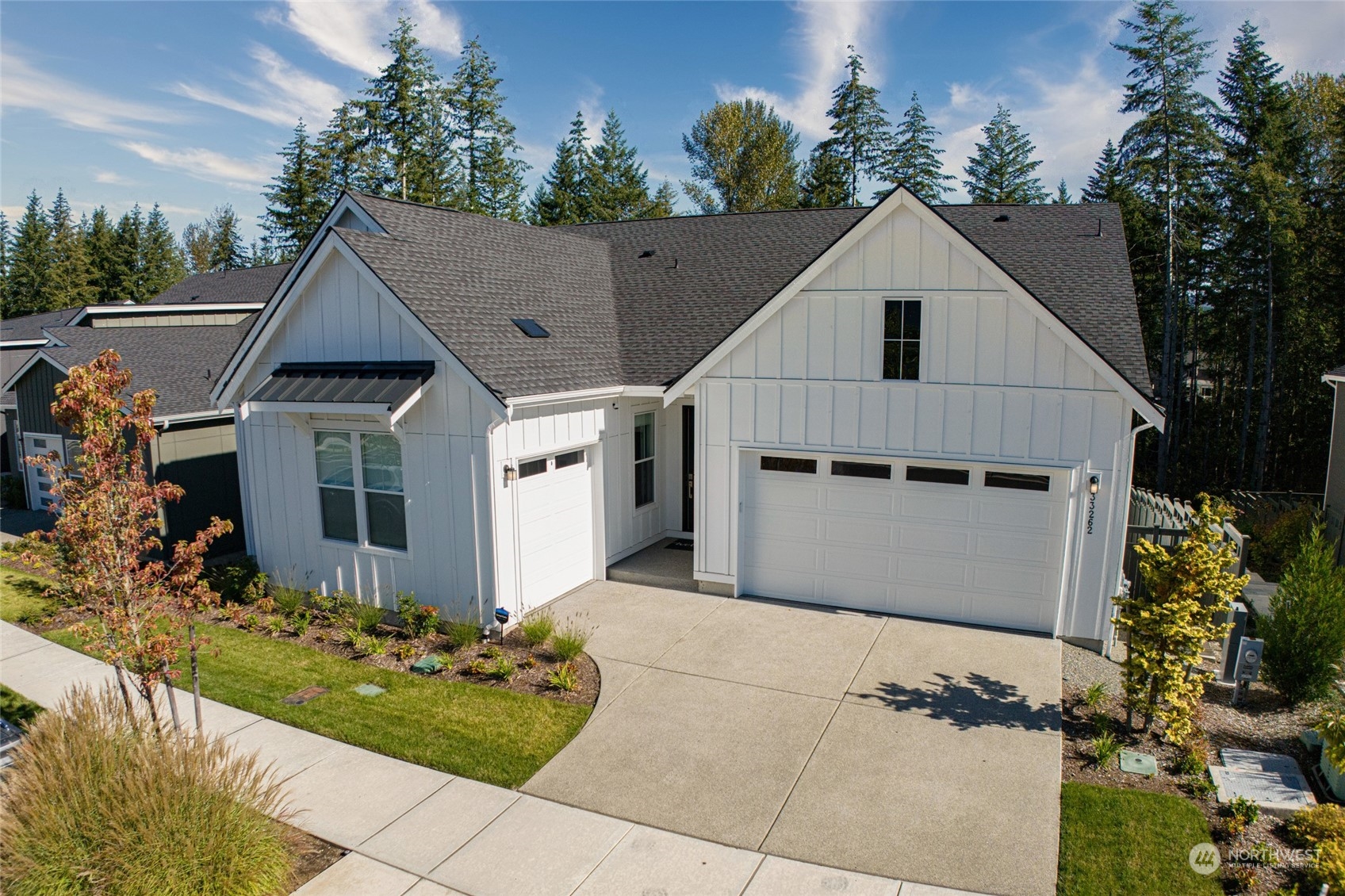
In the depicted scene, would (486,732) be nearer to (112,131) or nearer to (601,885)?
(601,885)

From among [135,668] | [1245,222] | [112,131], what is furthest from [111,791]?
[1245,222]

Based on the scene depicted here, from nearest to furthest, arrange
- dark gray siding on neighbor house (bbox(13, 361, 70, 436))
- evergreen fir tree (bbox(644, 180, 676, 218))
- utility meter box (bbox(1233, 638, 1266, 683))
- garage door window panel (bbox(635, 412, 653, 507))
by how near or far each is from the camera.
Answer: utility meter box (bbox(1233, 638, 1266, 683)), garage door window panel (bbox(635, 412, 653, 507)), dark gray siding on neighbor house (bbox(13, 361, 70, 436)), evergreen fir tree (bbox(644, 180, 676, 218))

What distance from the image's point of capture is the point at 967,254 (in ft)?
32.6

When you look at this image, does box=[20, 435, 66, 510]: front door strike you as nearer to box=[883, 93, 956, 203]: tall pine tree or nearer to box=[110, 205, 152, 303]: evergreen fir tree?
box=[883, 93, 956, 203]: tall pine tree

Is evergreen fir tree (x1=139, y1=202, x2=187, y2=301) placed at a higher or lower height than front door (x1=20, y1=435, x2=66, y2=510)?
higher

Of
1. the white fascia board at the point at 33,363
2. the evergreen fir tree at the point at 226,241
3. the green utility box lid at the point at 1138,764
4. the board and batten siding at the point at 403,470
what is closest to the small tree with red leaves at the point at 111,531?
the board and batten siding at the point at 403,470

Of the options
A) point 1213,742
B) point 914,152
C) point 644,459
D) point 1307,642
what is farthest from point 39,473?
point 914,152

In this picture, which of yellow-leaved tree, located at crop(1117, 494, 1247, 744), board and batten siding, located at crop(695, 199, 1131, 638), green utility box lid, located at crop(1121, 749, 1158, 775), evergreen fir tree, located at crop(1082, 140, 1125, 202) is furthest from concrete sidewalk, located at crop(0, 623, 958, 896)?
evergreen fir tree, located at crop(1082, 140, 1125, 202)

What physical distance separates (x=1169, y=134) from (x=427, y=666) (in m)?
25.6

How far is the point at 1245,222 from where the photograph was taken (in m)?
22.8

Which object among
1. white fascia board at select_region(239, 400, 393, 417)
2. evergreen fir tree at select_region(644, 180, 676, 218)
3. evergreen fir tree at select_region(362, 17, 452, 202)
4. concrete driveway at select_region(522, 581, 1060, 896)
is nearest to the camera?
concrete driveway at select_region(522, 581, 1060, 896)

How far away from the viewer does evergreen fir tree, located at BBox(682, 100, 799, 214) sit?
133 ft

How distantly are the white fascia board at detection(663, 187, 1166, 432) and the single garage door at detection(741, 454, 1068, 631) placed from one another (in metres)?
1.29

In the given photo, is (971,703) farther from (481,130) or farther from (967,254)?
(481,130)
